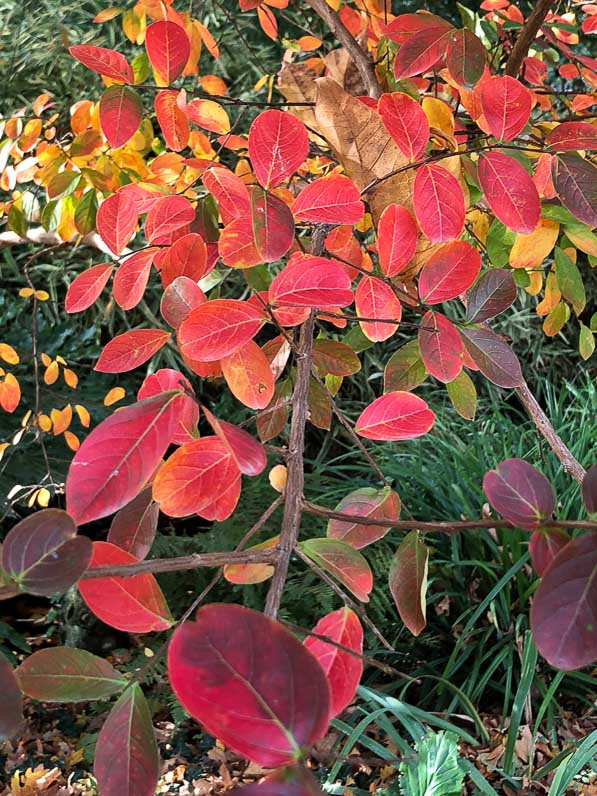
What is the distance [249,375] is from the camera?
400 millimetres

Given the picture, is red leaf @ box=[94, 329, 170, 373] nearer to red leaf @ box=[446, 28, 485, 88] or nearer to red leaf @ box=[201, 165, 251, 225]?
red leaf @ box=[201, 165, 251, 225]

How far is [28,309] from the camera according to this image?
2453 millimetres

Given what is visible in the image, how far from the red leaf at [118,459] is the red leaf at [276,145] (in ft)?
0.62

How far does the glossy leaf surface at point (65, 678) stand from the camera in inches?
11.4

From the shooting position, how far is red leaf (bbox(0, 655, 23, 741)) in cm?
21

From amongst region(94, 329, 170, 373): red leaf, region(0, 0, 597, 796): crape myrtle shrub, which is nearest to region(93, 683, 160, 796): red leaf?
region(0, 0, 597, 796): crape myrtle shrub

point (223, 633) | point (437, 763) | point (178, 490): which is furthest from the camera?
point (437, 763)

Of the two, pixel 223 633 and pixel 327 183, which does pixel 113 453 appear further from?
pixel 327 183

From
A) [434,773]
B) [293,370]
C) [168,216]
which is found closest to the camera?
[168,216]

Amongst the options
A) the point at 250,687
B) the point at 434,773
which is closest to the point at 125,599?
the point at 250,687

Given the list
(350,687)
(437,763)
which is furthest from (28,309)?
(350,687)

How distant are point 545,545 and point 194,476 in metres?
0.15

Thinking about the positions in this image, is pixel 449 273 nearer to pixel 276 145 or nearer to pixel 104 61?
pixel 276 145

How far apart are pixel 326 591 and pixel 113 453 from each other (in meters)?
1.26
